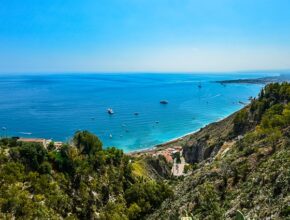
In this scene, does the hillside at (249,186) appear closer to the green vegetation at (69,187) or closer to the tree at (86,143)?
the green vegetation at (69,187)

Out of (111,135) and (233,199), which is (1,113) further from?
(233,199)

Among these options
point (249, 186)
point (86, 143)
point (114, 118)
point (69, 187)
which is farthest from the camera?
point (114, 118)

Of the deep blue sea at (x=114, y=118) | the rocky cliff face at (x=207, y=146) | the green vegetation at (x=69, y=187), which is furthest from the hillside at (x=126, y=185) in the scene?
the deep blue sea at (x=114, y=118)

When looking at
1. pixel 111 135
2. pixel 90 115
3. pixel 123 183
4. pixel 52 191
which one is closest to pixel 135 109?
pixel 90 115

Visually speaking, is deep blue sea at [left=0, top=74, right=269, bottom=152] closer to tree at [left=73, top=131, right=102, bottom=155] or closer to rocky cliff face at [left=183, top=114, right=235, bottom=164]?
rocky cliff face at [left=183, top=114, right=235, bottom=164]

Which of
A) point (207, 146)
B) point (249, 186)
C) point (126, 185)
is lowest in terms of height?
point (126, 185)

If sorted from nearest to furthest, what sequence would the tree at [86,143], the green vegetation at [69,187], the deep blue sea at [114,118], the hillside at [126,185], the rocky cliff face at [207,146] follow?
the hillside at [126,185] → the green vegetation at [69,187] → the tree at [86,143] → the rocky cliff face at [207,146] → the deep blue sea at [114,118]

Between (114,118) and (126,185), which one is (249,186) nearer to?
(126,185)

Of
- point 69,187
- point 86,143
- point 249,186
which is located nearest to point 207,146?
point 86,143

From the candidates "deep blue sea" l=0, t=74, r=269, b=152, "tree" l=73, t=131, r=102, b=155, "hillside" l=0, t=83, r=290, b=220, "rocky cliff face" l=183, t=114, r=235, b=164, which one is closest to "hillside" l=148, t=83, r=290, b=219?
"hillside" l=0, t=83, r=290, b=220
